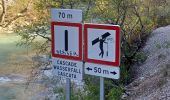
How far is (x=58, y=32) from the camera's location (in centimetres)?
455

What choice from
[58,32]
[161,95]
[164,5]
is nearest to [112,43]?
[58,32]

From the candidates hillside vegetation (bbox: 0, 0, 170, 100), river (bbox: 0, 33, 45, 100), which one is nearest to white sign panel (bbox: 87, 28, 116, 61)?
hillside vegetation (bbox: 0, 0, 170, 100)

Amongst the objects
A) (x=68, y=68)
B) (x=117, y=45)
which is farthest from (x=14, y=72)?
(x=117, y=45)

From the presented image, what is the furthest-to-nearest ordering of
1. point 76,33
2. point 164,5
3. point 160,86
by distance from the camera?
point 164,5, point 160,86, point 76,33

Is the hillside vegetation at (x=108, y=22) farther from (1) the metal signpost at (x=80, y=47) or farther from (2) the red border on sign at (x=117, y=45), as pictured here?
(2) the red border on sign at (x=117, y=45)

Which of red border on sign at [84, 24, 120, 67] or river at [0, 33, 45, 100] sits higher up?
red border on sign at [84, 24, 120, 67]

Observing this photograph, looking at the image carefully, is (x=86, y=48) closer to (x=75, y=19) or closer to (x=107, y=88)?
(x=75, y=19)

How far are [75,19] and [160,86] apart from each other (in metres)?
6.11

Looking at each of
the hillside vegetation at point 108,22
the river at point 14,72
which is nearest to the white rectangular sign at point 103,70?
the hillside vegetation at point 108,22

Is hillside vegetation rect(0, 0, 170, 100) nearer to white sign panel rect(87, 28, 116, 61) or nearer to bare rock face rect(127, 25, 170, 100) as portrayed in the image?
bare rock face rect(127, 25, 170, 100)

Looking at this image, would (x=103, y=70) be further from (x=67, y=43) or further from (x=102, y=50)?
(x=67, y=43)

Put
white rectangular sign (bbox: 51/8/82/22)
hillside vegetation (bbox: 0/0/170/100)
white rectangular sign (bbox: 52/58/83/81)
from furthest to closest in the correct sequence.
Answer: hillside vegetation (bbox: 0/0/170/100) → white rectangular sign (bbox: 52/58/83/81) → white rectangular sign (bbox: 51/8/82/22)

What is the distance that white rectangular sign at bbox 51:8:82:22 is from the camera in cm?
435

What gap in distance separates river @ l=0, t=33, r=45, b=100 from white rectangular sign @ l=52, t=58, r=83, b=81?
11.0 m
